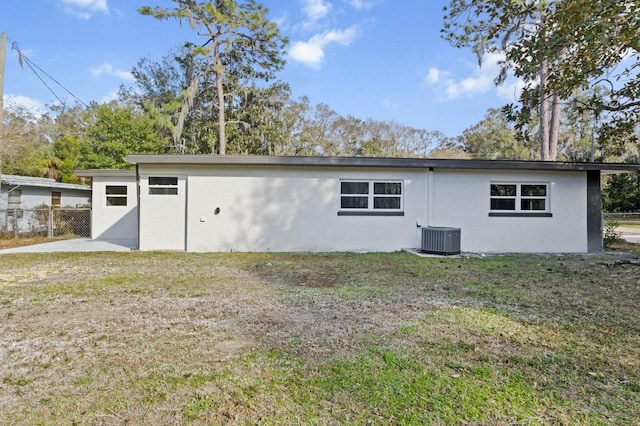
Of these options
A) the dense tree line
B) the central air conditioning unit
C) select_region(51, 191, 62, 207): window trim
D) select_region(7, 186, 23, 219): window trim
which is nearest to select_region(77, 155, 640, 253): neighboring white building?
the central air conditioning unit

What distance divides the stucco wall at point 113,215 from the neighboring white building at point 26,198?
247cm

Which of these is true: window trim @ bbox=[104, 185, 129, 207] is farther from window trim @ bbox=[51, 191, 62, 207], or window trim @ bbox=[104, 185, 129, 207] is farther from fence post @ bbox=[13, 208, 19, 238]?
window trim @ bbox=[51, 191, 62, 207]

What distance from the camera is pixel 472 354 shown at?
3.16 metres

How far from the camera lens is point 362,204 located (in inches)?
398

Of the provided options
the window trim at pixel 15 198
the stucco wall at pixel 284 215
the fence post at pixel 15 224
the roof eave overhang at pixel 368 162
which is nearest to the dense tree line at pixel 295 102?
the roof eave overhang at pixel 368 162

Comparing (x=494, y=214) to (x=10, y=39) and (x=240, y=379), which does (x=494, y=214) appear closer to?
(x=240, y=379)

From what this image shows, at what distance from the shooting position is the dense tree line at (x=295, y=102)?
25.9ft

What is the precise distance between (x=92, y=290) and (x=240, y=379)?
12.9 ft

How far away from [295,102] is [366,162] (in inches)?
611

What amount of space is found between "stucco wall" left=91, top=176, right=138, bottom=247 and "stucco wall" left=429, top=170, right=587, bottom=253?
34.0ft

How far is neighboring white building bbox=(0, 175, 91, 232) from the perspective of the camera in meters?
13.4

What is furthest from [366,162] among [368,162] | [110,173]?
[110,173]

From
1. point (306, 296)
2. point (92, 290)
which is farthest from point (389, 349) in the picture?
point (92, 290)

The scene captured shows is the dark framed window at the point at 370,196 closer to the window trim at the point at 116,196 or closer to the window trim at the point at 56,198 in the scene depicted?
the window trim at the point at 116,196
